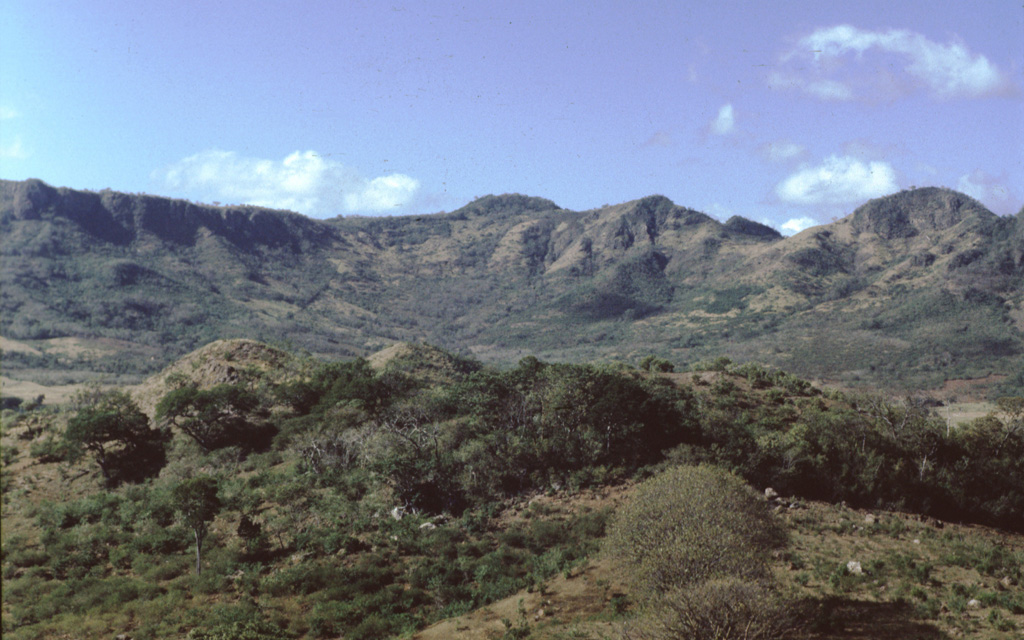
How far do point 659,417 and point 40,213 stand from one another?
237 metres

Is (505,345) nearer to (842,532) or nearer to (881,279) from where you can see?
(881,279)

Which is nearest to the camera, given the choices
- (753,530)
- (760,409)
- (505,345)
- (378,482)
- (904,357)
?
(753,530)

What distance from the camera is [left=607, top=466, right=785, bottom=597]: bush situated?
16.7 metres

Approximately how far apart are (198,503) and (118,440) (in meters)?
19.8

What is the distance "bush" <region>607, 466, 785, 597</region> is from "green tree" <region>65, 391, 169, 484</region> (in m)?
35.5

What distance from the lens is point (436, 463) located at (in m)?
34.3

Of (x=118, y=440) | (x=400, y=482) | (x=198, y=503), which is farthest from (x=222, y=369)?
(x=400, y=482)

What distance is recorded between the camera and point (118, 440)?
1662 inches

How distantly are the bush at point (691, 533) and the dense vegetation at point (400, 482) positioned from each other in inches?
6.7

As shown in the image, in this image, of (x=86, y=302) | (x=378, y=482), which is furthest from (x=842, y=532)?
(x=86, y=302)

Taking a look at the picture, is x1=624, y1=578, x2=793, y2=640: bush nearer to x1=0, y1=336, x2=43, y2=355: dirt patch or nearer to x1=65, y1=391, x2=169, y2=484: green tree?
x1=65, y1=391, x2=169, y2=484: green tree

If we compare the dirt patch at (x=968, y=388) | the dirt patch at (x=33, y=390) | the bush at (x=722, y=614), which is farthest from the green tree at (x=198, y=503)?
the dirt patch at (x=968, y=388)

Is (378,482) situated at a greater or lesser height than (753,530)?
lesser

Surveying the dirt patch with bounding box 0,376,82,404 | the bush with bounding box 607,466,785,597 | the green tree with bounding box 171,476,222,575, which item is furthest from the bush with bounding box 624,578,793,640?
the dirt patch with bounding box 0,376,82,404
